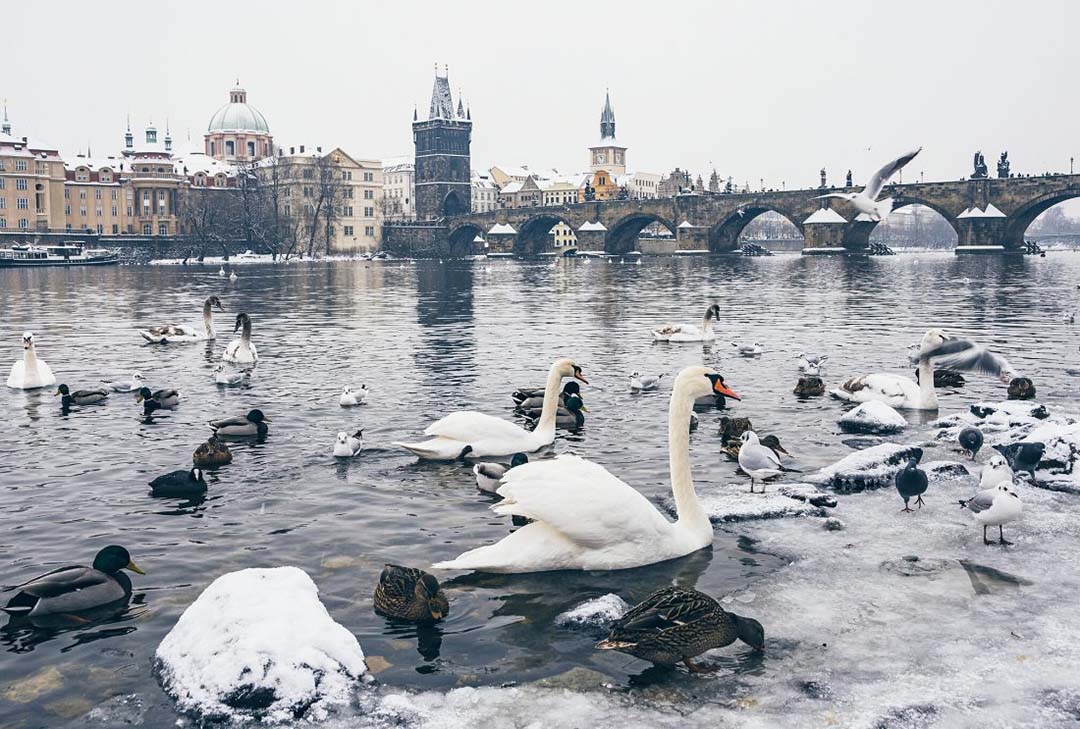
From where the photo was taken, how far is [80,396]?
1422 centimetres

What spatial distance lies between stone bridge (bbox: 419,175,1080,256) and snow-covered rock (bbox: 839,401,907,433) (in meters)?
49.6

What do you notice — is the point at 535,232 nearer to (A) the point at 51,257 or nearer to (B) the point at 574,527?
(A) the point at 51,257

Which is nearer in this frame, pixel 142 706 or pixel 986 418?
pixel 142 706

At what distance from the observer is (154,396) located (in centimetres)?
1352

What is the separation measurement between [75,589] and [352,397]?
24.1 ft

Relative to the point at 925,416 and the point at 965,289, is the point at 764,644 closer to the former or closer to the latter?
the point at 925,416

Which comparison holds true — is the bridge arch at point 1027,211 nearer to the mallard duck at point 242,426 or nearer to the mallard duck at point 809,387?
the mallard duck at point 809,387

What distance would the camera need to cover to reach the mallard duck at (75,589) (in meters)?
6.24

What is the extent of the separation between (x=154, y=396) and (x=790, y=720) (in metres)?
11.1

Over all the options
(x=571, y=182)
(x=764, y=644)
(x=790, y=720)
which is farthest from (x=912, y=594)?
(x=571, y=182)

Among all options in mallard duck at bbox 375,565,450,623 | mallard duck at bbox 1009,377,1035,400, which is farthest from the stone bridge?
mallard duck at bbox 375,565,450,623

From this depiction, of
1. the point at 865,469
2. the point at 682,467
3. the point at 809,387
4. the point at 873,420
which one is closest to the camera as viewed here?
the point at 682,467

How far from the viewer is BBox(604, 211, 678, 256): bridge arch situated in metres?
110

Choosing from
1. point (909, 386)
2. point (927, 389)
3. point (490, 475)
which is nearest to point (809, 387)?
point (909, 386)
